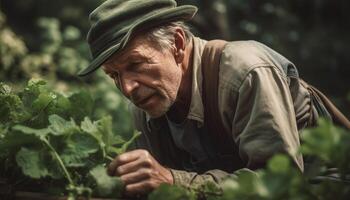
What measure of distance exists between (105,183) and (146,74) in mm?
778

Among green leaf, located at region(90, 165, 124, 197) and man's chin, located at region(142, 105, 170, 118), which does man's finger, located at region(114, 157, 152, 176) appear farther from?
man's chin, located at region(142, 105, 170, 118)

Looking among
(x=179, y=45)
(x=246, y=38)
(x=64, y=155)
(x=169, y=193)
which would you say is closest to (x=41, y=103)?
(x=64, y=155)

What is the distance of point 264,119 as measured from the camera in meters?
2.50

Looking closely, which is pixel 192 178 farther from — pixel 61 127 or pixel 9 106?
pixel 9 106

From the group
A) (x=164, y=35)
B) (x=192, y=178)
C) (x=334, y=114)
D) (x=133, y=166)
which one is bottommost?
(x=334, y=114)

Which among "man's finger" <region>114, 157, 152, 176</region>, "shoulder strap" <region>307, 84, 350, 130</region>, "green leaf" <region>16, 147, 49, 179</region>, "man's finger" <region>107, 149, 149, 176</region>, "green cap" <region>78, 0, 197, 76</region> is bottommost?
"shoulder strap" <region>307, 84, 350, 130</region>

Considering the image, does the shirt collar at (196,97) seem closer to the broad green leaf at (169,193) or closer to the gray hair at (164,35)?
the gray hair at (164,35)

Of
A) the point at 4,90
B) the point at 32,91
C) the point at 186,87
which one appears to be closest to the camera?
the point at 32,91

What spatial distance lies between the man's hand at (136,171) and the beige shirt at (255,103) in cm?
12

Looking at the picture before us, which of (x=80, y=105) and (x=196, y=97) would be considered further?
(x=196, y=97)

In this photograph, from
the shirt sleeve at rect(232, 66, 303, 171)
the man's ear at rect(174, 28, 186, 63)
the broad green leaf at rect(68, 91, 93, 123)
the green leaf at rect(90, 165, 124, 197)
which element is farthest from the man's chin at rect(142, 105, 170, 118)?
the green leaf at rect(90, 165, 124, 197)

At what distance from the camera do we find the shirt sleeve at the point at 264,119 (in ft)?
8.07

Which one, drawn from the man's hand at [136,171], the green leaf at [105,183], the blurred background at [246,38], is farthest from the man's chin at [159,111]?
the blurred background at [246,38]

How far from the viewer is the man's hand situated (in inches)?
86.6
